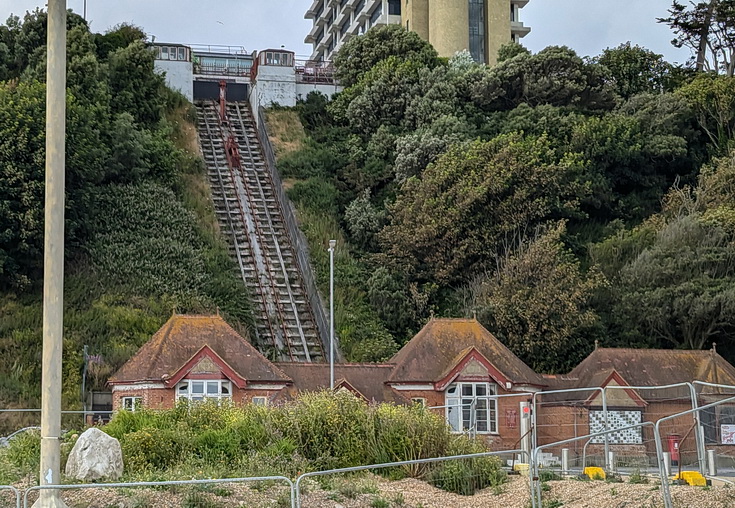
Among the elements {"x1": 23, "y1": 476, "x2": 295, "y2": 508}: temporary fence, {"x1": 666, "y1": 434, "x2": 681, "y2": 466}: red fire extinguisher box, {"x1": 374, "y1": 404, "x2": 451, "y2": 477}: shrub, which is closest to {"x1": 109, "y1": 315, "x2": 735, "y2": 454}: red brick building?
{"x1": 666, "y1": 434, "x2": 681, "y2": 466}: red fire extinguisher box

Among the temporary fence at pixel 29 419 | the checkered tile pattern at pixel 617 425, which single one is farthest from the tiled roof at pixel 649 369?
the temporary fence at pixel 29 419

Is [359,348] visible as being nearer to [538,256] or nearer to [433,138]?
[538,256]

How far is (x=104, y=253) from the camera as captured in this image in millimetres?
49219

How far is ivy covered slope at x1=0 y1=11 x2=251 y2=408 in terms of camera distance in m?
43.5

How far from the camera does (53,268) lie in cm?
1422

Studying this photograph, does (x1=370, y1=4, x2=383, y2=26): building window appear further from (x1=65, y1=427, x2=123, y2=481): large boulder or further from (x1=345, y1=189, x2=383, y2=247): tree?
(x1=65, y1=427, x2=123, y2=481): large boulder

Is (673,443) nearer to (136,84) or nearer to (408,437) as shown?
(408,437)

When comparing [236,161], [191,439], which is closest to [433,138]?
[236,161]

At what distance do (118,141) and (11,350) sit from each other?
1382 cm

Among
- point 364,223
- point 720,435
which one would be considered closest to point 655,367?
point 720,435

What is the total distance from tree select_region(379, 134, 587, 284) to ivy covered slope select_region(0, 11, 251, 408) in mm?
8340

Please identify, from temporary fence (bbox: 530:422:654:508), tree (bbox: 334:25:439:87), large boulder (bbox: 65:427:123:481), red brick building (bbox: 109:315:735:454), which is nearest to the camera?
temporary fence (bbox: 530:422:654:508)

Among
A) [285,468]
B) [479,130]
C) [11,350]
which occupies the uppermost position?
[479,130]

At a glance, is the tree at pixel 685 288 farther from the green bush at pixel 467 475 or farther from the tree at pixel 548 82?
the green bush at pixel 467 475
